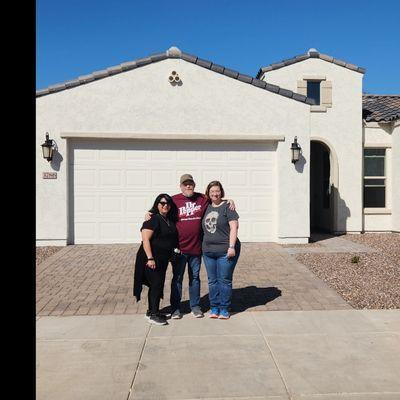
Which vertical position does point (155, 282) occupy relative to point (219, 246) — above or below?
below

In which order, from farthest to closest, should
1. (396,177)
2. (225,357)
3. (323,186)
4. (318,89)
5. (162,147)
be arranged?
(323,186)
(318,89)
(396,177)
(162,147)
(225,357)

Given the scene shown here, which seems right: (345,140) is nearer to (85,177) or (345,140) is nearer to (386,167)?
(386,167)

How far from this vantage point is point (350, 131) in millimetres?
13250

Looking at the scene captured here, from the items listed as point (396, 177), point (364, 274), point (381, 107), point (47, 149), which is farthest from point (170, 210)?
point (381, 107)

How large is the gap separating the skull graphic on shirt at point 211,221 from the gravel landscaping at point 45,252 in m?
5.04

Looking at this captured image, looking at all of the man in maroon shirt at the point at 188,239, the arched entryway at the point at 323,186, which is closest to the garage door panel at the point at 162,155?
the arched entryway at the point at 323,186

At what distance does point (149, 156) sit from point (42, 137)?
2807 mm

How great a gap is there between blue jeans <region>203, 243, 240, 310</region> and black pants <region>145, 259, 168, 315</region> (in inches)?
23.9

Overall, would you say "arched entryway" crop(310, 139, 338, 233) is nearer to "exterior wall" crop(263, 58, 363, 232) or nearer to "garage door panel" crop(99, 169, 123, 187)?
"exterior wall" crop(263, 58, 363, 232)

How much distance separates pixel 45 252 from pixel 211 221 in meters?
5.99

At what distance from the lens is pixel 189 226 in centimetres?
512

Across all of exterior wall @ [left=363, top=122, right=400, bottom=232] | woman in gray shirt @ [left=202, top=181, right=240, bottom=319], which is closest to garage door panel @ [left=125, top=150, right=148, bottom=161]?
woman in gray shirt @ [left=202, top=181, right=240, bottom=319]

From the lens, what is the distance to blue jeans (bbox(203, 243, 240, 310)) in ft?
16.6

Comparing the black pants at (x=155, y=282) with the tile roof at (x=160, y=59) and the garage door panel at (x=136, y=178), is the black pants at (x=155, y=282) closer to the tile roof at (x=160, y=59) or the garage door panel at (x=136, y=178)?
the garage door panel at (x=136, y=178)
